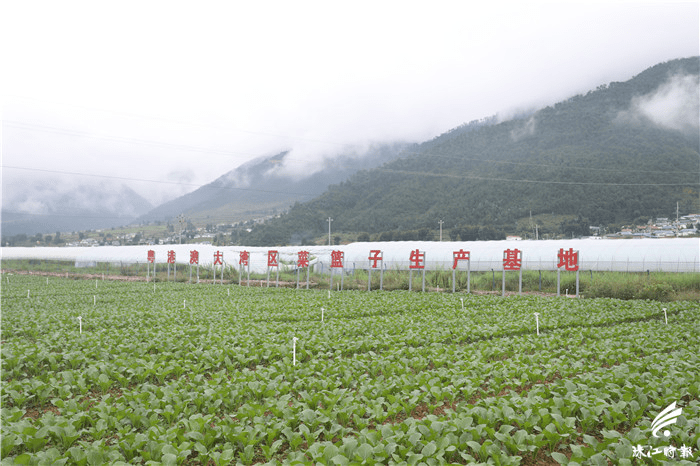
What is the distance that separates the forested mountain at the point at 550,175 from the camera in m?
59.0

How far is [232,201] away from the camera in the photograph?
180 metres

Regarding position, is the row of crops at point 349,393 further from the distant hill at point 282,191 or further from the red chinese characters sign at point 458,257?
the distant hill at point 282,191

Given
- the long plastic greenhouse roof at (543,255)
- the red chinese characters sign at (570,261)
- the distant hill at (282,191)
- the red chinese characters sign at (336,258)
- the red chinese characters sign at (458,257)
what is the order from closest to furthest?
the red chinese characters sign at (570,261) < the red chinese characters sign at (458,257) < the long plastic greenhouse roof at (543,255) < the red chinese characters sign at (336,258) < the distant hill at (282,191)

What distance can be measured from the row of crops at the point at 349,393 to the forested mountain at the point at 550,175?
5208 cm

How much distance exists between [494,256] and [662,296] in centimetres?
1038

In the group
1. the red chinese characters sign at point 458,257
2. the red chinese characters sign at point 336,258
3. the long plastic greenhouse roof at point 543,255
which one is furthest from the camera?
the red chinese characters sign at point 336,258

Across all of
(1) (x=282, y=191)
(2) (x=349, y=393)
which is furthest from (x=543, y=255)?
(1) (x=282, y=191)

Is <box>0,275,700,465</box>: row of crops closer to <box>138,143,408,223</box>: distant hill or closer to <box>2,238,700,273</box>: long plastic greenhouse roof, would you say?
<box>2,238,700,273</box>: long plastic greenhouse roof

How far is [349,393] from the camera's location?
257 inches

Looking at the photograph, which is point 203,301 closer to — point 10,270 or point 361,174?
Answer: point 10,270

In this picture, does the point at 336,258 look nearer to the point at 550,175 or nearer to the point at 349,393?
the point at 349,393

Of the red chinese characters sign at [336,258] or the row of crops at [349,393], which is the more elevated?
the red chinese characters sign at [336,258]

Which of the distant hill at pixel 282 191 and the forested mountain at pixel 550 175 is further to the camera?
the distant hill at pixel 282 191

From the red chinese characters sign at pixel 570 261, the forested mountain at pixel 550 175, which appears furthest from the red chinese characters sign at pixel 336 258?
the forested mountain at pixel 550 175
